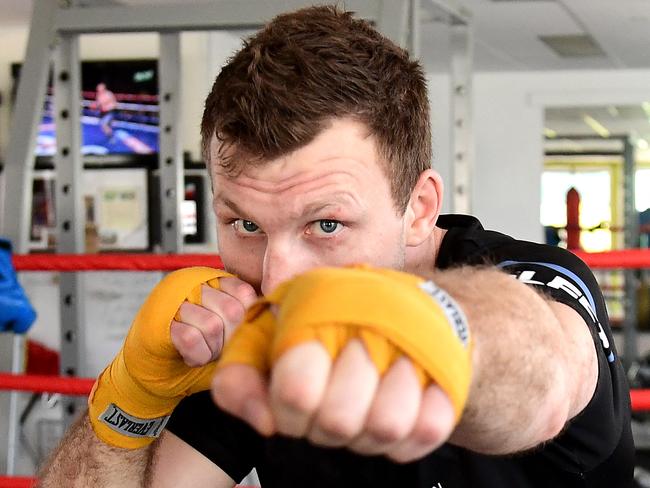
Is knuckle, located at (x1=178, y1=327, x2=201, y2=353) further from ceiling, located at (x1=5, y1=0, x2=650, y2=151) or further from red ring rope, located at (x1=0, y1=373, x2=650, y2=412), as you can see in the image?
ceiling, located at (x1=5, y1=0, x2=650, y2=151)

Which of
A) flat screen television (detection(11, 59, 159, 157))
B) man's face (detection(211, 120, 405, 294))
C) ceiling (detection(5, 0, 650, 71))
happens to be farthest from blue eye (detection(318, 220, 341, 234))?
flat screen television (detection(11, 59, 159, 157))

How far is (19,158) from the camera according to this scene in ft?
8.03

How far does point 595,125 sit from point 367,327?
10912mm

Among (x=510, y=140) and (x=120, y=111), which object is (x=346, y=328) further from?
(x=510, y=140)

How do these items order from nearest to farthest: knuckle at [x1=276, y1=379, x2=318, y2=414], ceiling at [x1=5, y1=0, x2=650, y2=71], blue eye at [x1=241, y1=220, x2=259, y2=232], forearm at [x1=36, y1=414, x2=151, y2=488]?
knuckle at [x1=276, y1=379, x2=318, y2=414] < blue eye at [x1=241, y1=220, x2=259, y2=232] < forearm at [x1=36, y1=414, x2=151, y2=488] < ceiling at [x1=5, y1=0, x2=650, y2=71]

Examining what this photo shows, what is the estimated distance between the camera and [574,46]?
611 cm

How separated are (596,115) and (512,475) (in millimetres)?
9373

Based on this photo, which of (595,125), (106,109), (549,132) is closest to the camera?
(106,109)

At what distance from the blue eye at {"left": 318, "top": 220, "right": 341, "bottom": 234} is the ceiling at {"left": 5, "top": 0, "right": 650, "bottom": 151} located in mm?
2599

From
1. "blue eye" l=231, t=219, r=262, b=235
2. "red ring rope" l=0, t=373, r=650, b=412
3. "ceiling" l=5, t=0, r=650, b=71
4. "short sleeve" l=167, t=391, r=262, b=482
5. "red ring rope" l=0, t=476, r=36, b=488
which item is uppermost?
"ceiling" l=5, t=0, r=650, b=71

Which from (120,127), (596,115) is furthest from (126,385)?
(596,115)

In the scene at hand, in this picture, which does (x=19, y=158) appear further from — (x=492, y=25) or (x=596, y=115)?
(x=596, y=115)

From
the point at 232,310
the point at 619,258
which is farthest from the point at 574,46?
the point at 232,310

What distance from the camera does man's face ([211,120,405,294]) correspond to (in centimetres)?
83
